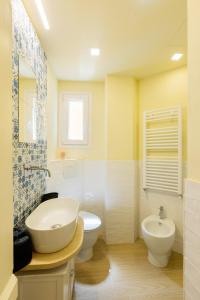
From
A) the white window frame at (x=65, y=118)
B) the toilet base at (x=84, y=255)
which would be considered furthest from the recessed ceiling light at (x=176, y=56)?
the toilet base at (x=84, y=255)

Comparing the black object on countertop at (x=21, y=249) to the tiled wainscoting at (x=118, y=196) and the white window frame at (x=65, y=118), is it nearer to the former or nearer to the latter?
the tiled wainscoting at (x=118, y=196)

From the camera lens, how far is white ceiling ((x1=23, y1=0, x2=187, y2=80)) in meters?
1.43

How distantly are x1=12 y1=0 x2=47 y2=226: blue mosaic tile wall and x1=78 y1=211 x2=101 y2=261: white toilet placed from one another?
0.68 metres

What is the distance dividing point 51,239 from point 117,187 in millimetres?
1659

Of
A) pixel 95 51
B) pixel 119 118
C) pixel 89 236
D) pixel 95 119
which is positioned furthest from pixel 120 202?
pixel 95 51

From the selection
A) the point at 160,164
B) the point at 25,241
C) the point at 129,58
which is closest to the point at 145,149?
the point at 160,164

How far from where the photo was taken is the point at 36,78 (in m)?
1.78

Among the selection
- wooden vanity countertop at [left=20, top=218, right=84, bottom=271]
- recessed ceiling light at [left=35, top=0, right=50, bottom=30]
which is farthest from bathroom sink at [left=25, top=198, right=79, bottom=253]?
recessed ceiling light at [left=35, top=0, right=50, bottom=30]

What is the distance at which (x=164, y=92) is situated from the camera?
259 cm

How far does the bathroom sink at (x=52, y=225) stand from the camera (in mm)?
1133

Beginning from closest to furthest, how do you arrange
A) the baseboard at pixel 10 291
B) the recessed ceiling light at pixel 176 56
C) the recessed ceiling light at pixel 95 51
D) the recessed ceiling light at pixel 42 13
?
the baseboard at pixel 10 291 < the recessed ceiling light at pixel 42 13 < the recessed ceiling light at pixel 95 51 < the recessed ceiling light at pixel 176 56

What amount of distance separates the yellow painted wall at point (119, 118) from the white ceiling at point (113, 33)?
226 mm

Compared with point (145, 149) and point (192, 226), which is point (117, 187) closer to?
point (145, 149)

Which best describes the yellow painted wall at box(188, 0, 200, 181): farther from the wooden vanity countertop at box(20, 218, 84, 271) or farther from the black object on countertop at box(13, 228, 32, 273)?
the black object on countertop at box(13, 228, 32, 273)
